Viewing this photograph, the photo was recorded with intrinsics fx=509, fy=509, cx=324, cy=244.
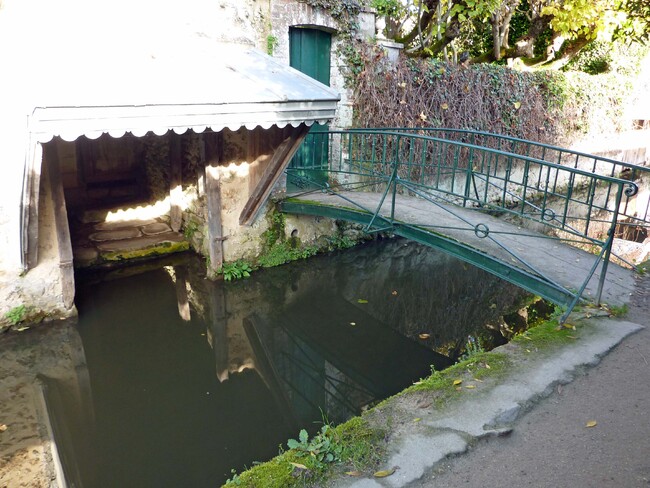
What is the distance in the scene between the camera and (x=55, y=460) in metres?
4.09

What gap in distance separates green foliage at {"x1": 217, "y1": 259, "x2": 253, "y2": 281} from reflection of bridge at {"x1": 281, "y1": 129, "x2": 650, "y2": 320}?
3.52 feet

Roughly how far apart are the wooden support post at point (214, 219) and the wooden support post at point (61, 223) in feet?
6.13

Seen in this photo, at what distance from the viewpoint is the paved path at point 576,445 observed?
284 cm

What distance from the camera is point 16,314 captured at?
5.88 metres

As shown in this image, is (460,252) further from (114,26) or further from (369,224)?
(114,26)

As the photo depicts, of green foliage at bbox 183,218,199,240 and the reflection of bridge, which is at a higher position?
the reflection of bridge

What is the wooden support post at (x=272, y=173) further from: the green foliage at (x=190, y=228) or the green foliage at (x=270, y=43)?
the green foliage at (x=270, y=43)

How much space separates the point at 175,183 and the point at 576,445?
23.3 ft

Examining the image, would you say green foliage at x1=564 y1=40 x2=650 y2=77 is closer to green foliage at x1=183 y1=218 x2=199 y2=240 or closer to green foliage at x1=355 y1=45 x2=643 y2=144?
green foliage at x1=355 y1=45 x2=643 y2=144

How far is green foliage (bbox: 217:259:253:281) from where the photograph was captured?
7.51 meters

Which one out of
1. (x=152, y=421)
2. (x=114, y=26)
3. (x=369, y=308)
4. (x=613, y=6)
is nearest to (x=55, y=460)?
(x=152, y=421)

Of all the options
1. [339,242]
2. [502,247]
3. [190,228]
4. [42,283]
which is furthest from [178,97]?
[339,242]

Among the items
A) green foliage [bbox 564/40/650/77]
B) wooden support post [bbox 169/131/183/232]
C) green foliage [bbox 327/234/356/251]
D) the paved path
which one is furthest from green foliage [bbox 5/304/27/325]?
green foliage [bbox 564/40/650/77]

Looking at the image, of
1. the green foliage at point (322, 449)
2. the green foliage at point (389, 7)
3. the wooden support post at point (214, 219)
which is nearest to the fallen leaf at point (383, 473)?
the green foliage at point (322, 449)
